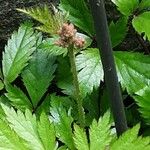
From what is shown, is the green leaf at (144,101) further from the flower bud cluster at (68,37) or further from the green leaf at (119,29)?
the flower bud cluster at (68,37)

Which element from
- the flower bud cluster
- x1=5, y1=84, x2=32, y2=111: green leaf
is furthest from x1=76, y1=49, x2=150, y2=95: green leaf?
the flower bud cluster

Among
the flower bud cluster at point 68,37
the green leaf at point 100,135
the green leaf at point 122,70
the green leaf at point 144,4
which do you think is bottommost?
the green leaf at point 100,135

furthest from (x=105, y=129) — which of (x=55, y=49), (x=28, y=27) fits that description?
(x=28, y=27)

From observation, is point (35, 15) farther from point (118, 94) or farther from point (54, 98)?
point (54, 98)

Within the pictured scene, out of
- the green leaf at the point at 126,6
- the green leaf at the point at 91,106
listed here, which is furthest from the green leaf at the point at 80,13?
the green leaf at the point at 91,106

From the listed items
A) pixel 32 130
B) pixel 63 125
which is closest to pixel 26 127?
pixel 32 130

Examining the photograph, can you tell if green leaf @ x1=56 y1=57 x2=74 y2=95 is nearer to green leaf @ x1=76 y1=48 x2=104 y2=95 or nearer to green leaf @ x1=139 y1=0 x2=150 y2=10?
green leaf @ x1=76 y1=48 x2=104 y2=95
